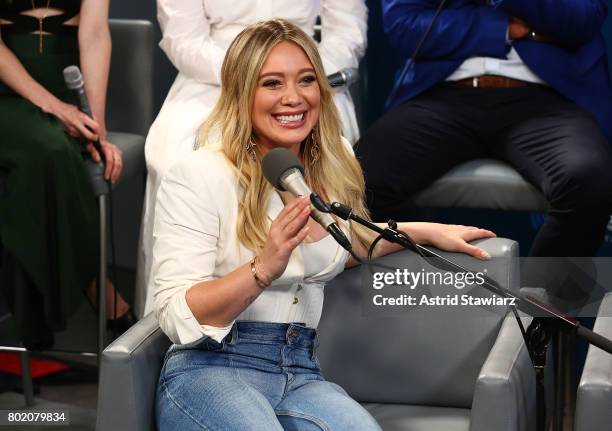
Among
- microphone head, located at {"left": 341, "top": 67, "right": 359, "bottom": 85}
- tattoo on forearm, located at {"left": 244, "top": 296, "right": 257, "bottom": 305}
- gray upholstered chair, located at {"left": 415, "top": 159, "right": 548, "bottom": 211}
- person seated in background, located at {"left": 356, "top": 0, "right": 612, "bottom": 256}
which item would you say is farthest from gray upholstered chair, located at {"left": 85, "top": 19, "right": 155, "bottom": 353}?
tattoo on forearm, located at {"left": 244, "top": 296, "right": 257, "bottom": 305}

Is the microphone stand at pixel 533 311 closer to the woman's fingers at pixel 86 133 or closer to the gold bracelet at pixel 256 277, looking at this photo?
the gold bracelet at pixel 256 277

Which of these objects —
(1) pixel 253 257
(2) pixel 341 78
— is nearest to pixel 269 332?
(1) pixel 253 257

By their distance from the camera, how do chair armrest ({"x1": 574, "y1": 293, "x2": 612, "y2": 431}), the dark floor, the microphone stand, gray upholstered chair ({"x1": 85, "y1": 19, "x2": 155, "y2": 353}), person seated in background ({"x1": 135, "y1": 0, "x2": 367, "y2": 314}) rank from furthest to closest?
gray upholstered chair ({"x1": 85, "y1": 19, "x2": 155, "y2": 353}) → person seated in background ({"x1": 135, "y1": 0, "x2": 367, "y2": 314}) → the dark floor → chair armrest ({"x1": 574, "y1": 293, "x2": 612, "y2": 431}) → the microphone stand

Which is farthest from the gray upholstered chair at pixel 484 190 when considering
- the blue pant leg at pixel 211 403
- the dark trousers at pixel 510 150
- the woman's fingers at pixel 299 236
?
the woman's fingers at pixel 299 236

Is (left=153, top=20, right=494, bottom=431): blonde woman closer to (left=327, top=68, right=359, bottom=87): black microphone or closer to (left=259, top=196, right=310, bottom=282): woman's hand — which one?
(left=259, top=196, right=310, bottom=282): woman's hand

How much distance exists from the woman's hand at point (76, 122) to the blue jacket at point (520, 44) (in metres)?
0.95

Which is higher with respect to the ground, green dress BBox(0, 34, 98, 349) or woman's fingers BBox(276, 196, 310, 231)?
woman's fingers BBox(276, 196, 310, 231)

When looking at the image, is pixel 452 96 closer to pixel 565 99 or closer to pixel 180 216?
pixel 565 99

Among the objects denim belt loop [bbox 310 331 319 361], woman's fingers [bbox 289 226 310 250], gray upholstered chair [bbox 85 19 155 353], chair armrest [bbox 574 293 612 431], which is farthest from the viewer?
gray upholstered chair [bbox 85 19 155 353]

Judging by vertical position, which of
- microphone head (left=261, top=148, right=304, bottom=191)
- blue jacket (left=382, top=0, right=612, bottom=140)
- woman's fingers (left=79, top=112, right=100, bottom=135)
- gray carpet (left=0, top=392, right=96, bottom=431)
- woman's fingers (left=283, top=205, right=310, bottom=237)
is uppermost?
blue jacket (left=382, top=0, right=612, bottom=140)

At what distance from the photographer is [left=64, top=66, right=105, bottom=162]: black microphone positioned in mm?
3188

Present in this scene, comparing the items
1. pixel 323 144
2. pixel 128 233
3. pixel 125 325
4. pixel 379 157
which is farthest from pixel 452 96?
pixel 128 233

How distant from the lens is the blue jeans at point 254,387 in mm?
2133

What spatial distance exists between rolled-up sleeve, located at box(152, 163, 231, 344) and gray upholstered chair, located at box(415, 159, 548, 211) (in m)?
1.17
